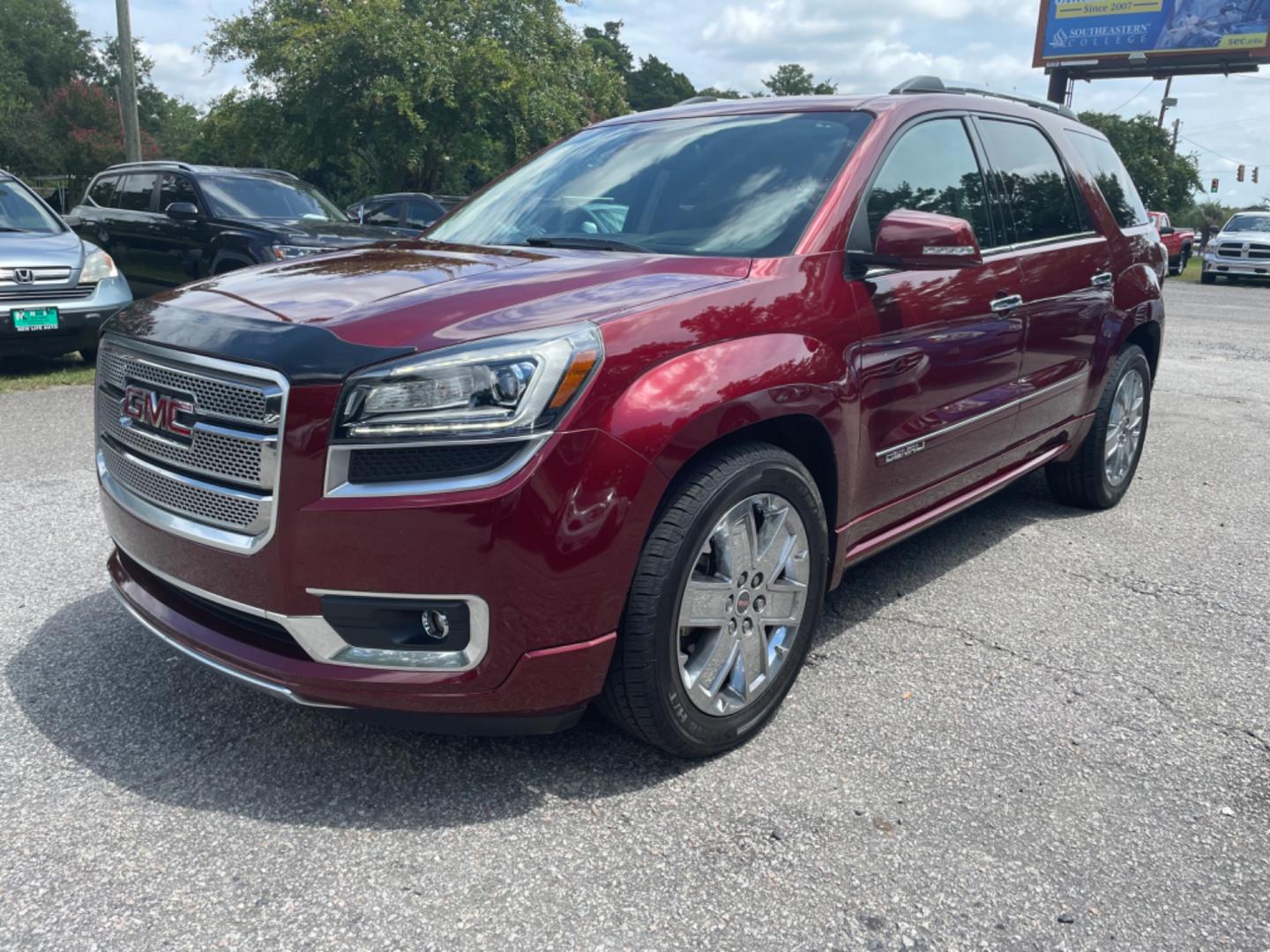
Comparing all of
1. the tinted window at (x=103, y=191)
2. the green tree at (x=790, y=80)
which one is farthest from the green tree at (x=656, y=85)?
the tinted window at (x=103, y=191)

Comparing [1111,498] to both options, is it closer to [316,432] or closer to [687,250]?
[687,250]

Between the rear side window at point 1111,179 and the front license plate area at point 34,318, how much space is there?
6.90m

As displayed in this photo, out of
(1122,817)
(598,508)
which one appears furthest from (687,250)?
(1122,817)

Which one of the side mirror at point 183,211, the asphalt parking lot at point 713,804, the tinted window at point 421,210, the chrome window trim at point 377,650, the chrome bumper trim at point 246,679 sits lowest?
the asphalt parking lot at point 713,804

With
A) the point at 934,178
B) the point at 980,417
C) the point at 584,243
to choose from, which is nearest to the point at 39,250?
the point at 584,243

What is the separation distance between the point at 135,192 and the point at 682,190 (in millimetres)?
9491

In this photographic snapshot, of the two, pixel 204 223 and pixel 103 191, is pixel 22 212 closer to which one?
pixel 204 223

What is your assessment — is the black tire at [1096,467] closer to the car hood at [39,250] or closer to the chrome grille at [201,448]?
the chrome grille at [201,448]

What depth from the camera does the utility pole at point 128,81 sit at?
47.6 ft

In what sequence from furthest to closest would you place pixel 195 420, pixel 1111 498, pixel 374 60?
pixel 374 60, pixel 1111 498, pixel 195 420

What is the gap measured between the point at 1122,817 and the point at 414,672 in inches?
68.7

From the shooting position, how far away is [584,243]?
3322 millimetres

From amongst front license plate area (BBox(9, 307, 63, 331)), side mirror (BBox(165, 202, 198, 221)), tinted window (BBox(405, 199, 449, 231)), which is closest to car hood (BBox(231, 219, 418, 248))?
side mirror (BBox(165, 202, 198, 221))

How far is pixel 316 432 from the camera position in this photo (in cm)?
226
